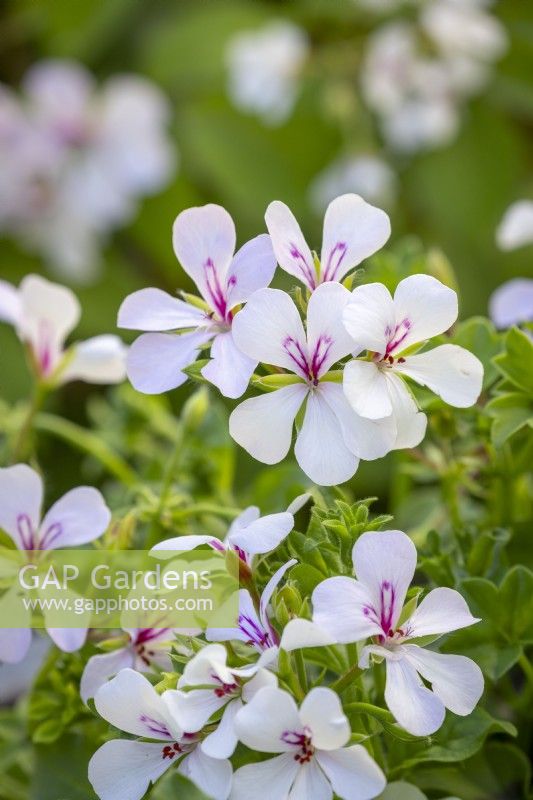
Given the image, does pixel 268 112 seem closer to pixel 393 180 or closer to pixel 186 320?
pixel 393 180

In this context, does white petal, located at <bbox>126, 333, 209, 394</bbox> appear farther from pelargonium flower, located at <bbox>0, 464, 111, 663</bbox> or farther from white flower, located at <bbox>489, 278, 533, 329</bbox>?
white flower, located at <bbox>489, 278, 533, 329</bbox>

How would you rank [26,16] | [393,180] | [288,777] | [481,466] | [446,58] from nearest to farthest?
[288,777], [481,466], [446,58], [393,180], [26,16]

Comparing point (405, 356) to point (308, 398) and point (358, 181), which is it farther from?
point (358, 181)

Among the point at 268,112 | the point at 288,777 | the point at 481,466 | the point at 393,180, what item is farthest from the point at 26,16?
the point at 288,777

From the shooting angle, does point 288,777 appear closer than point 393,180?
Yes

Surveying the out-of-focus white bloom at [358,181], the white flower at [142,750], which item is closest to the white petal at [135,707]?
the white flower at [142,750]

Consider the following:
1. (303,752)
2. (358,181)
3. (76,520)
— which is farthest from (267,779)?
(358,181)

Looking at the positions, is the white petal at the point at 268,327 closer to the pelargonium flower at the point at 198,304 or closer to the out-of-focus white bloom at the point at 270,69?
the pelargonium flower at the point at 198,304
